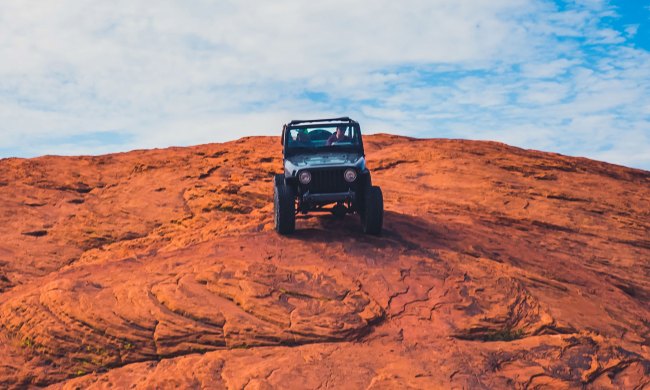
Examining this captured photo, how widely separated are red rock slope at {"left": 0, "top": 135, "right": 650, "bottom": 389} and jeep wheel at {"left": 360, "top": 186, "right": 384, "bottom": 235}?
0.85 ft

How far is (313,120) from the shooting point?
11.6 m

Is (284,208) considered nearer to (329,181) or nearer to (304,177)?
(304,177)

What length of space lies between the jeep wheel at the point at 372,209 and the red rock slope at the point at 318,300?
0.85 ft

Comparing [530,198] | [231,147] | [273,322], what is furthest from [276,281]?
[231,147]

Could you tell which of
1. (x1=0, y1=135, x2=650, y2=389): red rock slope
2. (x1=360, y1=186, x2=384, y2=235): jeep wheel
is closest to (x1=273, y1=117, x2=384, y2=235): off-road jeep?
(x1=360, y1=186, x2=384, y2=235): jeep wheel

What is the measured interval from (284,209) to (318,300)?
224cm

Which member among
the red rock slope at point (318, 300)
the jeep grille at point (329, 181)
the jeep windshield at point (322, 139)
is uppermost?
the jeep windshield at point (322, 139)

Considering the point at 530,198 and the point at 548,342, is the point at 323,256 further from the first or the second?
the point at 530,198

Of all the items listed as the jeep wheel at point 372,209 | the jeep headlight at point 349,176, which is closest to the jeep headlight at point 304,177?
the jeep headlight at point 349,176

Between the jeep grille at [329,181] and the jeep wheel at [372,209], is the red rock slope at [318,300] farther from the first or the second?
the jeep grille at [329,181]

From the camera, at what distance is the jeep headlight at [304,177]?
1014 centimetres

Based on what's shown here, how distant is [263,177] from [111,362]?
33.3 feet

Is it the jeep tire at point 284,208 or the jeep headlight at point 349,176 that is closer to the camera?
the jeep headlight at point 349,176

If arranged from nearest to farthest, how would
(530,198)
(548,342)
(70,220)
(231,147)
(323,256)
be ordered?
(548,342) < (323,256) < (70,220) < (530,198) < (231,147)
